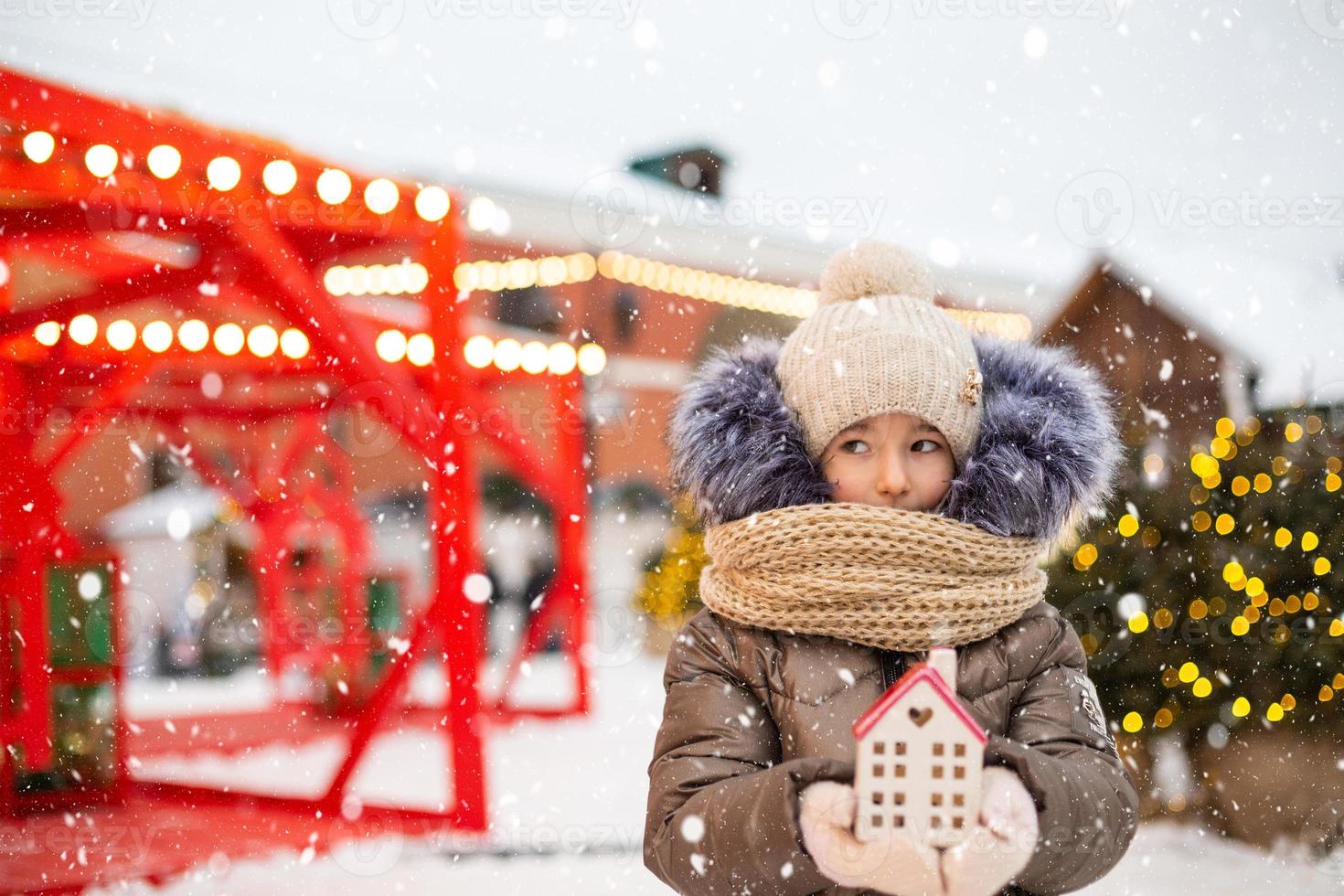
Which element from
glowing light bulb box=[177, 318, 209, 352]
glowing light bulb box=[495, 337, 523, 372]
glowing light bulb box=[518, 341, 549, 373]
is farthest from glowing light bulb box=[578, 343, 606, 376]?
glowing light bulb box=[177, 318, 209, 352]

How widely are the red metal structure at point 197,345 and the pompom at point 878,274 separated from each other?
89.6 inches

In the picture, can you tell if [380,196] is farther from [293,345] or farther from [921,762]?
[921,762]

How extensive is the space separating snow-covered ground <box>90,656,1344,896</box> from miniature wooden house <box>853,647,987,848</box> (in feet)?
7.92

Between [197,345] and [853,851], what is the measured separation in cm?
363

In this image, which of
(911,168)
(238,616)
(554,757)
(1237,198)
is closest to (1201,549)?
(1237,198)

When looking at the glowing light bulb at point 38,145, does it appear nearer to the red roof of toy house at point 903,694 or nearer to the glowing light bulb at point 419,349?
the glowing light bulb at point 419,349

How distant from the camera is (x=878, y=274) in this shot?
1625mm

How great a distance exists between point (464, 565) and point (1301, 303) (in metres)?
2.87

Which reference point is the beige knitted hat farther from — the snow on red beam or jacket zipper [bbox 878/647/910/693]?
the snow on red beam

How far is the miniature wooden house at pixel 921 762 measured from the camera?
1008 mm

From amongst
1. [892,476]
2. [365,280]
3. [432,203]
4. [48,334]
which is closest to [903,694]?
[892,476]

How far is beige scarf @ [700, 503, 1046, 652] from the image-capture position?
1338 millimetres

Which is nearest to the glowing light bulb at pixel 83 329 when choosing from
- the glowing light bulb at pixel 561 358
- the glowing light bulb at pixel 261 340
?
the glowing light bulb at pixel 261 340

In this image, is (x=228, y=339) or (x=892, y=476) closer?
(x=892, y=476)
